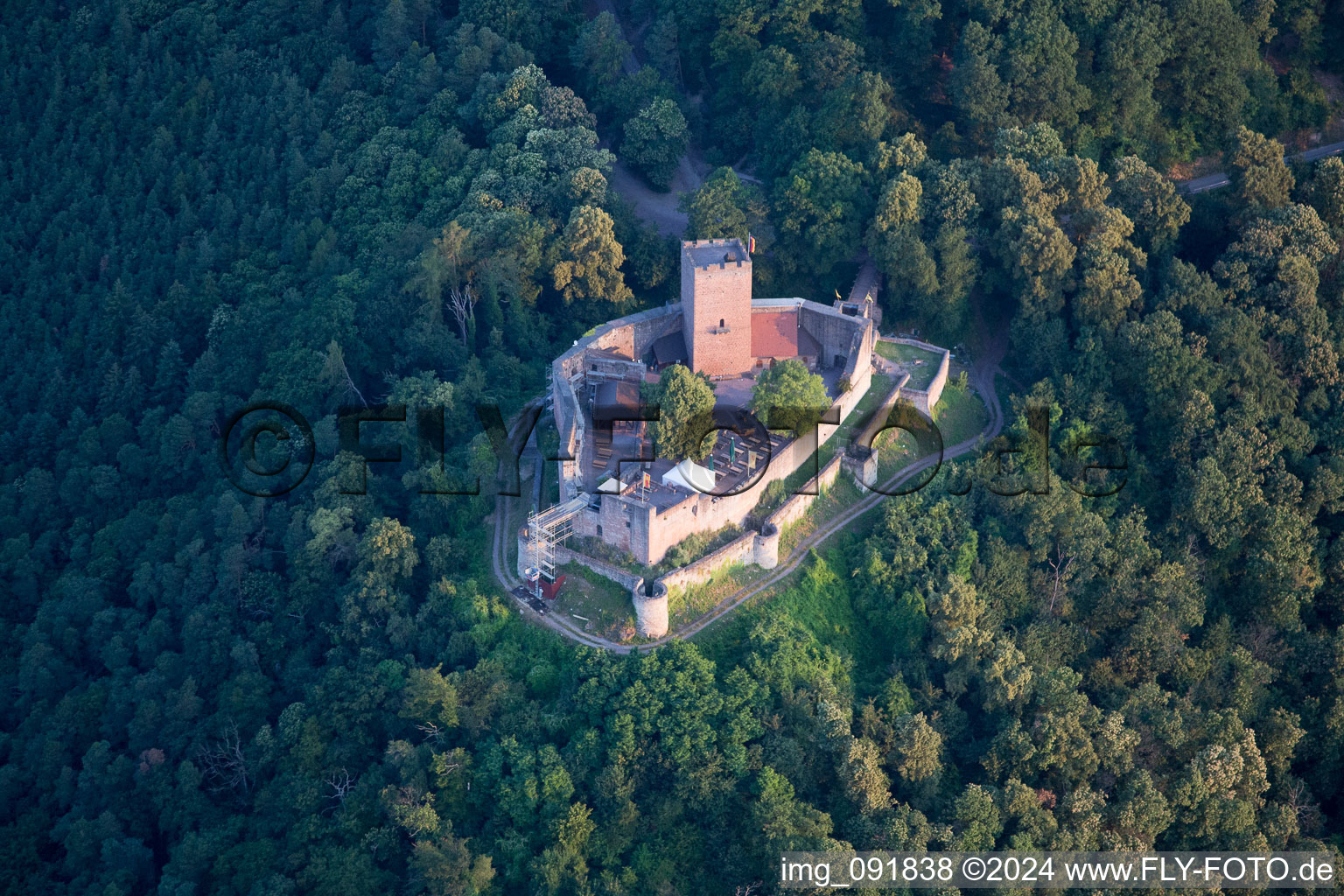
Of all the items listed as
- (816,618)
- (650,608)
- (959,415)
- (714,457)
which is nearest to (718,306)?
(714,457)

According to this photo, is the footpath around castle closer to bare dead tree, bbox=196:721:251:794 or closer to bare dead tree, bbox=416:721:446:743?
bare dead tree, bbox=416:721:446:743

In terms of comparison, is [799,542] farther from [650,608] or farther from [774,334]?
[774,334]

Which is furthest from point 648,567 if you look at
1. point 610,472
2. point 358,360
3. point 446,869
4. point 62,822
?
point 62,822

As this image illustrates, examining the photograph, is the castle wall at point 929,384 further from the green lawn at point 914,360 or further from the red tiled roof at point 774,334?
the red tiled roof at point 774,334

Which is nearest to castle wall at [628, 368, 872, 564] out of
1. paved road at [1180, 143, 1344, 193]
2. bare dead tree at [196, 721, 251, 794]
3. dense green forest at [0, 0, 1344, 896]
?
dense green forest at [0, 0, 1344, 896]

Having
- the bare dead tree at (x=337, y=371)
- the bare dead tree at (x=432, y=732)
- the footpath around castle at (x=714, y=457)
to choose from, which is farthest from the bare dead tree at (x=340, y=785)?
the bare dead tree at (x=337, y=371)
